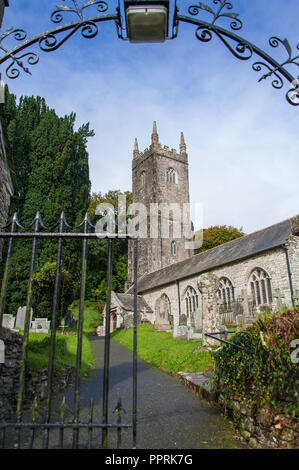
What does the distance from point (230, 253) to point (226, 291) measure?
8.51ft

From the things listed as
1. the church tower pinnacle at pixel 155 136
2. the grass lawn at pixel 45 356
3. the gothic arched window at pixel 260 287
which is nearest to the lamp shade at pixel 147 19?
the grass lawn at pixel 45 356

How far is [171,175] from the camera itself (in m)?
38.8

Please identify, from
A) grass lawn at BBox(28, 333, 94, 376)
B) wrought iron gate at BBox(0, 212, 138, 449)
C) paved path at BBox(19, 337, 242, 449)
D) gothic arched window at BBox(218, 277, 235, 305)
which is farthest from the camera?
gothic arched window at BBox(218, 277, 235, 305)

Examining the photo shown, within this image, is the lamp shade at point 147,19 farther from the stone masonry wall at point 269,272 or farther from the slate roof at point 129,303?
the slate roof at point 129,303

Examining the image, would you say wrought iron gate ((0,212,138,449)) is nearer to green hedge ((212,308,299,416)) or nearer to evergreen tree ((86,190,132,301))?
green hedge ((212,308,299,416))

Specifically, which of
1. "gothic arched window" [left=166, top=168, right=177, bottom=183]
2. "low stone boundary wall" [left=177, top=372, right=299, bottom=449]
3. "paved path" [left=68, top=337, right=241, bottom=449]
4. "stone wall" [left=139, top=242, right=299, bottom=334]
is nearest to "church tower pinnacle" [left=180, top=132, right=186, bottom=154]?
"gothic arched window" [left=166, top=168, right=177, bottom=183]

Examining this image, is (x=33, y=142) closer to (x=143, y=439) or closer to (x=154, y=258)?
(x=154, y=258)

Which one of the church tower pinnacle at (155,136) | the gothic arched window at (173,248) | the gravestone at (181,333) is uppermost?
the church tower pinnacle at (155,136)

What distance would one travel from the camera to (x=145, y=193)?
38.5 metres

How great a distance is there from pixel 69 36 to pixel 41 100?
23829 millimetres

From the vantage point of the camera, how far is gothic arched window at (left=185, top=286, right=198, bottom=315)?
23.0 metres

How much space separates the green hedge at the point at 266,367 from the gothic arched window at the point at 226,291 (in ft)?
52.1

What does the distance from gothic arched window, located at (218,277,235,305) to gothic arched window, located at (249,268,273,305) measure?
1.55 m

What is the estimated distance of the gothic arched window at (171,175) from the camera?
38344 mm
